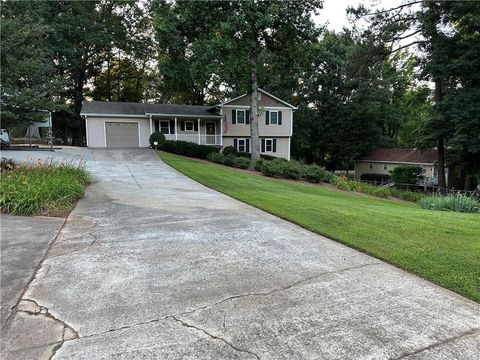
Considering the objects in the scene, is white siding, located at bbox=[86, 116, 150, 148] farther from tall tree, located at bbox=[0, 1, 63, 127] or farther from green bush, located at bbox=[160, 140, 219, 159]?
tall tree, located at bbox=[0, 1, 63, 127]

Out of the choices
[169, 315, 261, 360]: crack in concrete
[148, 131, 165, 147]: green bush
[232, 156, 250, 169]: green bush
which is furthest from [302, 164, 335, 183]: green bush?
[169, 315, 261, 360]: crack in concrete

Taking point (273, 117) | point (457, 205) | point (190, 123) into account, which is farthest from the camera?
point (273, 117)

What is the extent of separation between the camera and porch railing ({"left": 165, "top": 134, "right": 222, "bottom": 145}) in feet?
90.1

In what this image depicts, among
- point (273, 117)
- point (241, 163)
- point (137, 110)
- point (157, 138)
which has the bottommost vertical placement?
point (241, 163)

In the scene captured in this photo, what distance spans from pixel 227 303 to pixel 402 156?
1366 inches

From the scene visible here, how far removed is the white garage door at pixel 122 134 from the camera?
2667 cm

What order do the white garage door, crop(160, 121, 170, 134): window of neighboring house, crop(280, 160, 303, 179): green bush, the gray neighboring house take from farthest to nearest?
crop(160, 121, 170, 134): window of neighboring house
the white garage door
the gray neighboring house
crop(280, 160, 303, 179): green bush

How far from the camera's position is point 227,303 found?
10.2 feet

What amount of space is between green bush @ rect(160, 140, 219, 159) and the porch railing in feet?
6.76

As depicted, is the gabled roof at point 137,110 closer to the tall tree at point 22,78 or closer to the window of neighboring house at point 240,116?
the window of neighboring house at point 240,116

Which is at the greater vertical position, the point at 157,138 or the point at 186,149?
the point at 157,138

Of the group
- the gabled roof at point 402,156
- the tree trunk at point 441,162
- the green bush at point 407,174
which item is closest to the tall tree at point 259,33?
the tree trunk at point 441,162

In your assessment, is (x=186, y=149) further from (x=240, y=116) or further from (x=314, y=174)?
(x=314, y=174)

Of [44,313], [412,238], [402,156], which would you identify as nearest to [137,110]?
[402,156]
